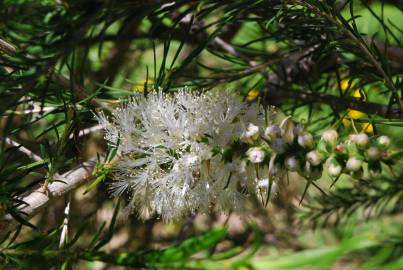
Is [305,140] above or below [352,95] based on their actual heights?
below

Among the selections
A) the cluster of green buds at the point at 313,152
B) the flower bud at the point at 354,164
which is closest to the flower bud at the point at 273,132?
the cluster of green buds at the point at 313,152

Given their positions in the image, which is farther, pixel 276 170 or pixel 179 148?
pixel 179 148

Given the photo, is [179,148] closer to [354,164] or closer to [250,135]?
[250,135]

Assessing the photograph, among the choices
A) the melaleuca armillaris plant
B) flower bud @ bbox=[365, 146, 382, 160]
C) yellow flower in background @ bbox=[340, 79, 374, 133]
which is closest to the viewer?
flower bud @ bbox=[365, 146, 382, 160]

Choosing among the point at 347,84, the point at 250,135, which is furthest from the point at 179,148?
the point at 347,84

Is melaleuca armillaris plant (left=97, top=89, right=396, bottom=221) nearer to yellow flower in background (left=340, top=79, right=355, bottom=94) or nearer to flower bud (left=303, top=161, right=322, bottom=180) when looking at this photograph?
flower bud (left=303, top=161, right=322, bottom=180)

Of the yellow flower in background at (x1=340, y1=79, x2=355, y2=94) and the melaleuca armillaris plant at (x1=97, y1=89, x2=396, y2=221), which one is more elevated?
the yellow flower in background at (x1=340, y1=79, x2=355, y2=94)

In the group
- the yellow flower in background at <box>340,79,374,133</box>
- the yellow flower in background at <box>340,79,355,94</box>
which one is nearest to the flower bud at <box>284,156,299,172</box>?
the yellow flower in background at <box>340,79,374,133</box>
